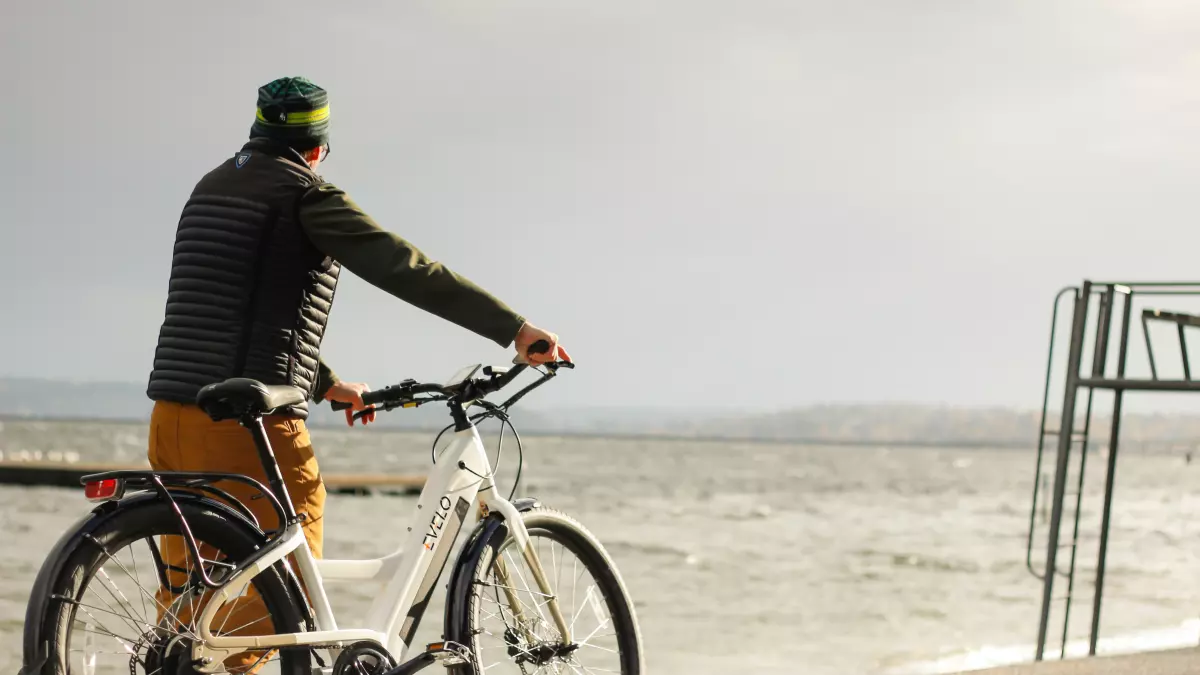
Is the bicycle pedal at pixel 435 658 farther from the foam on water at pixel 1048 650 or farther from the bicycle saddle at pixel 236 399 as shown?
the foam on water at pixel 1048 650

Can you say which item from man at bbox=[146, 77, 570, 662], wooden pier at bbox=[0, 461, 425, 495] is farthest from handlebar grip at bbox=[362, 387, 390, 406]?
wooden pier at bbox=[0, 461, 425, 495]

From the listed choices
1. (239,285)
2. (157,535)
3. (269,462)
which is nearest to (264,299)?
(239,285)

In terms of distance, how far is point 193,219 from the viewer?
10.1ft

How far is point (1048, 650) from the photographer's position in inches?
387

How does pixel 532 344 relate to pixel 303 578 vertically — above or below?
above

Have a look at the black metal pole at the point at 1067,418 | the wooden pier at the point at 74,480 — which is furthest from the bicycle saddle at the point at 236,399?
the wooden pier at the point at 74,480

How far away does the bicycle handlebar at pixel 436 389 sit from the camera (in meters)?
3.17

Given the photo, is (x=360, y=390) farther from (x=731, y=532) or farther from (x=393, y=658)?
(x=731, y=532)

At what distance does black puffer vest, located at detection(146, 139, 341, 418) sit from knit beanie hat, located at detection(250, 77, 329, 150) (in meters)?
0.09

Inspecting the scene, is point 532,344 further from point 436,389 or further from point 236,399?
point 236,399

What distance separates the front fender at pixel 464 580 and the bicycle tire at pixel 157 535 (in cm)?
39

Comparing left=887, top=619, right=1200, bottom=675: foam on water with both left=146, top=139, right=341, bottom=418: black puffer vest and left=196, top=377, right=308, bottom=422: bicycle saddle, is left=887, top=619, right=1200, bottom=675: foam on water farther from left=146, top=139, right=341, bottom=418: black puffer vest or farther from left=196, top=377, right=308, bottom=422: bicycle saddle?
left=196, top=377, right=308, bottom=422: bicycle saddle

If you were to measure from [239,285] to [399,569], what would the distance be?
29.9 inches

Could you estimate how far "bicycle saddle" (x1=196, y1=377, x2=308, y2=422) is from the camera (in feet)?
9.01
